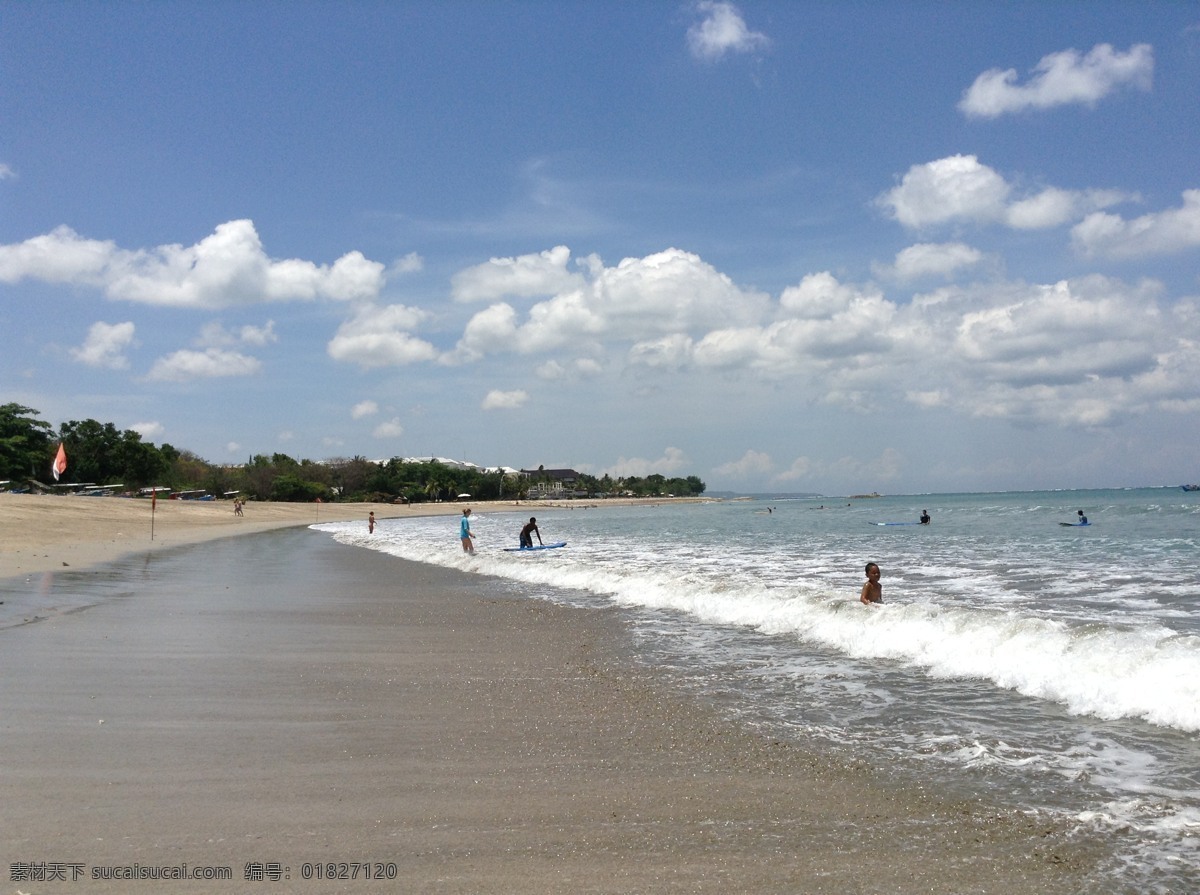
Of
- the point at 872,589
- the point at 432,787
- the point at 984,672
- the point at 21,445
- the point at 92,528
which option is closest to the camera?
the point at 432,787

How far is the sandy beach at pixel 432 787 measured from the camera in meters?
4.10

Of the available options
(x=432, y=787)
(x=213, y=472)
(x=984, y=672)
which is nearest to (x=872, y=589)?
(x=984, y=672)

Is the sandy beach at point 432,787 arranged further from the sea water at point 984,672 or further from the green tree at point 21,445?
the green tree at point 21,445

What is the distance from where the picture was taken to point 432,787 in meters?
5.24

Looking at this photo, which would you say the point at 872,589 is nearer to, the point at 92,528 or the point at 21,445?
the point at 92,528

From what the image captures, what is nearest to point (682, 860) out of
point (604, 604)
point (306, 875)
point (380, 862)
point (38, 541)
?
point (380, 862)

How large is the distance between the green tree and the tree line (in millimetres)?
72

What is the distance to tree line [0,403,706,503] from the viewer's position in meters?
69.4

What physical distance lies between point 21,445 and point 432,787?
77538 millimetres

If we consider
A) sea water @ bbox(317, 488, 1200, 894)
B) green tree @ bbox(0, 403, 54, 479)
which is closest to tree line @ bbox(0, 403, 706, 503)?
green tree @ bbox(0, 403, 54, 479)

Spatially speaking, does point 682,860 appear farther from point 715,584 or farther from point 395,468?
point 395,468

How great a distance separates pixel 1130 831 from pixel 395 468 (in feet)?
460

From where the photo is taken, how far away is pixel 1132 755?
616cm

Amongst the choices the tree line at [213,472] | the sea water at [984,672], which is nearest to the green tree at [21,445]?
the tree line at [213,472]
